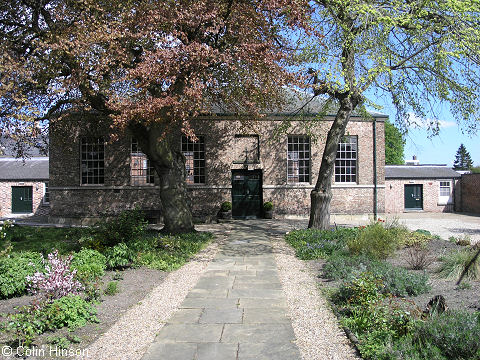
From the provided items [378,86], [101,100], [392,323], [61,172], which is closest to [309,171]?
[378,86]

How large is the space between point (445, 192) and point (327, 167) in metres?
21.4

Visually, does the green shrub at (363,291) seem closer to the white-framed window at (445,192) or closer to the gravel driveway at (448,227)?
the gravel driveway at (448,227)

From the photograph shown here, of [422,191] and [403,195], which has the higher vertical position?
[422,191]

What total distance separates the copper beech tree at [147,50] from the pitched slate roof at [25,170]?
17865 mm

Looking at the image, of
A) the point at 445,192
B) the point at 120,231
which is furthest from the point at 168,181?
the point at 445,192

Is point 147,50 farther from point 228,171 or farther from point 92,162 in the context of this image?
point 92,162

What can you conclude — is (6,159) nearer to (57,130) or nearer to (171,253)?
(57,130)

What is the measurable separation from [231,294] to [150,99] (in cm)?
587

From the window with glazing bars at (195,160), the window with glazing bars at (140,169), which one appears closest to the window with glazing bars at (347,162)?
the window with glazing bars at (195,160)

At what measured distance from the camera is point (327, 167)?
13047mm

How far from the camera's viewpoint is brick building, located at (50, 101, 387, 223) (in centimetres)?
1948

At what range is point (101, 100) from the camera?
12.2 metres

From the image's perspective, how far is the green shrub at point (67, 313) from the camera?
4.52 m

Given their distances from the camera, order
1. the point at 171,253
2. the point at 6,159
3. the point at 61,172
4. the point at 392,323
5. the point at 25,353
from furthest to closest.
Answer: the point at 6,159 → the point at 61,172 → the point at 171,253 → the point at 392,323 → the point at 25,353
